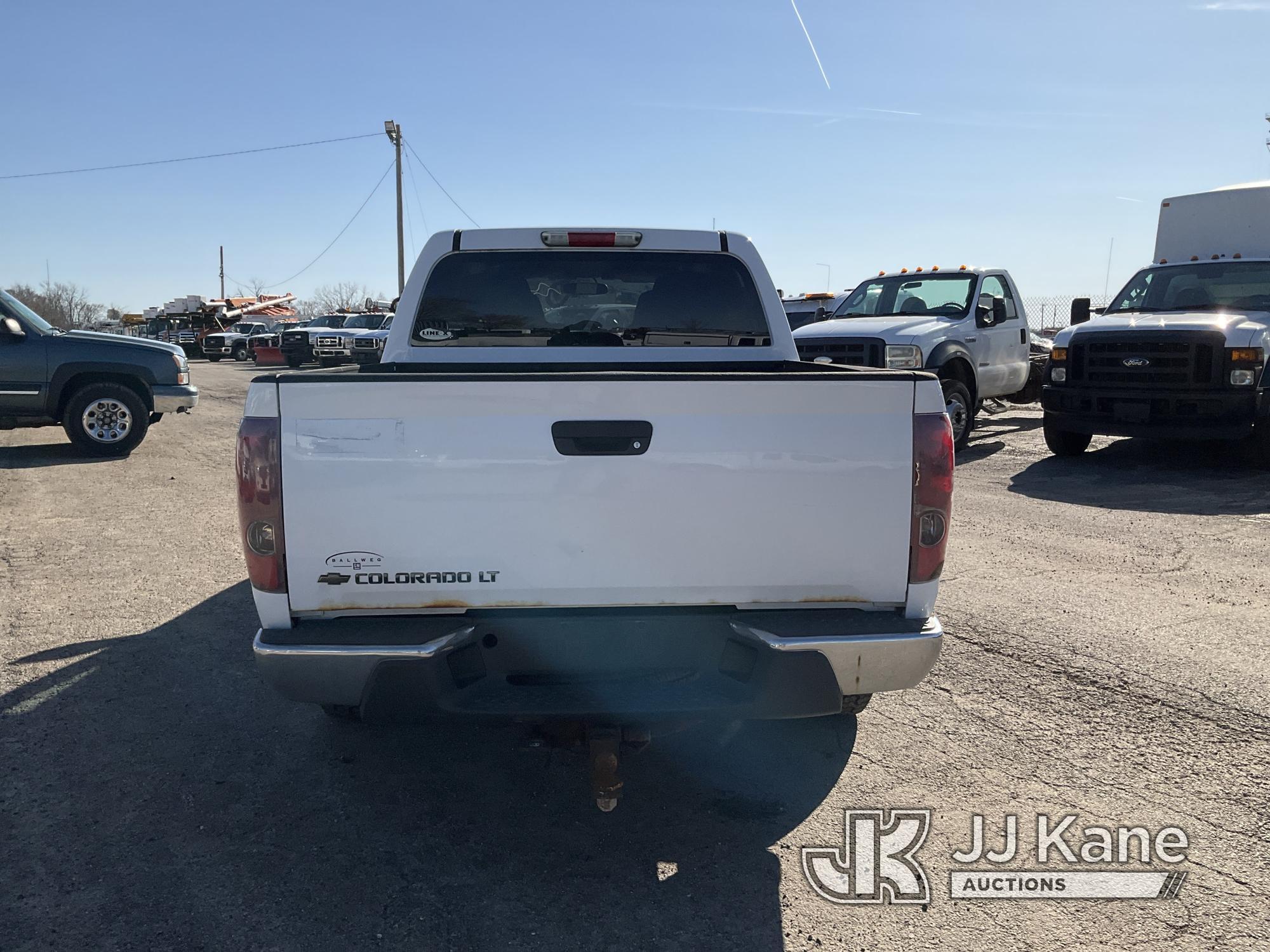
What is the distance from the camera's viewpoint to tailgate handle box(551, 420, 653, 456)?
2.95 metres

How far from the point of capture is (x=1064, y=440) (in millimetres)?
11820

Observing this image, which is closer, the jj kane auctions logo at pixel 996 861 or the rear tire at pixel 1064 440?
the jj kane auctions logo at pixel 996 861

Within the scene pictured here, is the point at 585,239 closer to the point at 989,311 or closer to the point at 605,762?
the point at 605,762

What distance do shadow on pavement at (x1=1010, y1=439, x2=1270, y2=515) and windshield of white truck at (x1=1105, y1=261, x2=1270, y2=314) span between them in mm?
1665

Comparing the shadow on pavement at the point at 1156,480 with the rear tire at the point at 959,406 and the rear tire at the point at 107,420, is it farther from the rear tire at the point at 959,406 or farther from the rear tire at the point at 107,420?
the rear tire at the point at 107,420

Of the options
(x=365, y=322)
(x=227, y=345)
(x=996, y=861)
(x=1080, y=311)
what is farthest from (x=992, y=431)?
(x=227, y=345)

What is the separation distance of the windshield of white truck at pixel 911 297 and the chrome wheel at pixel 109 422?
907 centimetres

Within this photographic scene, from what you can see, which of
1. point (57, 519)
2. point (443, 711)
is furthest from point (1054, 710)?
point (57, 519)

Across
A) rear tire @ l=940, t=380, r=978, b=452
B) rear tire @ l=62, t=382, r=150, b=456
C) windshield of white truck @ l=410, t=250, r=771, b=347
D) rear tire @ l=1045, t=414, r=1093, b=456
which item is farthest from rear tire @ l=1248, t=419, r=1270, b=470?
rear tire @ l=62, t=382, r=150, b=456

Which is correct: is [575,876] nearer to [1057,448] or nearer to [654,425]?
[654,425]

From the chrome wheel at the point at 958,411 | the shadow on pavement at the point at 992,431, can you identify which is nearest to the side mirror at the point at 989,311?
the chrome wheel at the point at 958,411

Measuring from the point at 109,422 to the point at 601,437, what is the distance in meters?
11.0

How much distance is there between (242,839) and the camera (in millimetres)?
3301

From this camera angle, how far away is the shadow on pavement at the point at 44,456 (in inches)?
454
